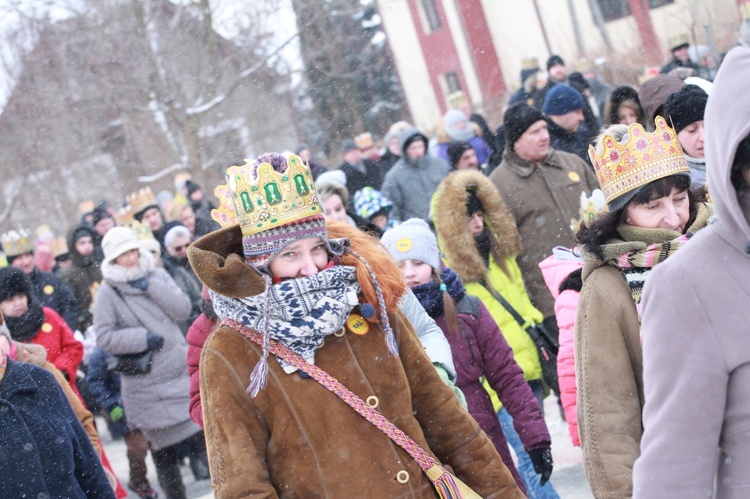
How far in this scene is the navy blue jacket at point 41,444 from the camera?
4.68m

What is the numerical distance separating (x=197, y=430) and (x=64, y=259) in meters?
6.40

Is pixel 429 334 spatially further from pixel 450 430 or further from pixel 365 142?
pixel 365 142

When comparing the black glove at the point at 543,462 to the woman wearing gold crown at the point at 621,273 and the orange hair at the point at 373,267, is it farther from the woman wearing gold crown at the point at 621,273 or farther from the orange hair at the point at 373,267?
the orange hair at the point at 373,267

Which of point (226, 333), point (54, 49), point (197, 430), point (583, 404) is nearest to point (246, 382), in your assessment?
point (226, 333)

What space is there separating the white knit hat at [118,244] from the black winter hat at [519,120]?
10.0 ft

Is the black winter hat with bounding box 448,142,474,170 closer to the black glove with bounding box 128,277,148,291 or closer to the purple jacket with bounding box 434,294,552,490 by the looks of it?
the black glove with bounding box 128,277,148,291

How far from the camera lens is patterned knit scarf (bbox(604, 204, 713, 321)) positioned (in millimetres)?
3672

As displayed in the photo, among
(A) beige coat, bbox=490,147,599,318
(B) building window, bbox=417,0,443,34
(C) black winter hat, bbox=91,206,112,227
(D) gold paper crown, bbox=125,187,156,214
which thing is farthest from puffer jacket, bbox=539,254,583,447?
(B) building window, bbox=417,0,443,34

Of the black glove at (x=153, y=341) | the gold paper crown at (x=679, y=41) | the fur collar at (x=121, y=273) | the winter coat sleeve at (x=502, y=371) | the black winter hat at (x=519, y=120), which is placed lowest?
the winter coat sleeve at (x=502, y=371)

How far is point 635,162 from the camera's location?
13.2 ft

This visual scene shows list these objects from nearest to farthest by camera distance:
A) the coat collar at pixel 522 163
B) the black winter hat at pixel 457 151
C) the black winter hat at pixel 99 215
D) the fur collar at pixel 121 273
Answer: the coat collar at pixel 522 163
the fur collar at pixel 121 273
the black winter hat at pixel 457 151
the black winter hat at pixel 99 215

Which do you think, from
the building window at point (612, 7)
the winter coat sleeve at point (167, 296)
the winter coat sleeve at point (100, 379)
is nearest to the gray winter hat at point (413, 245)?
the winter coat sleeve at point (167, 296)

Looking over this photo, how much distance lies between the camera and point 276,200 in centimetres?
369

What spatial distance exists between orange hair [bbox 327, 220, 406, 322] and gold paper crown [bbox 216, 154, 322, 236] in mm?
174
